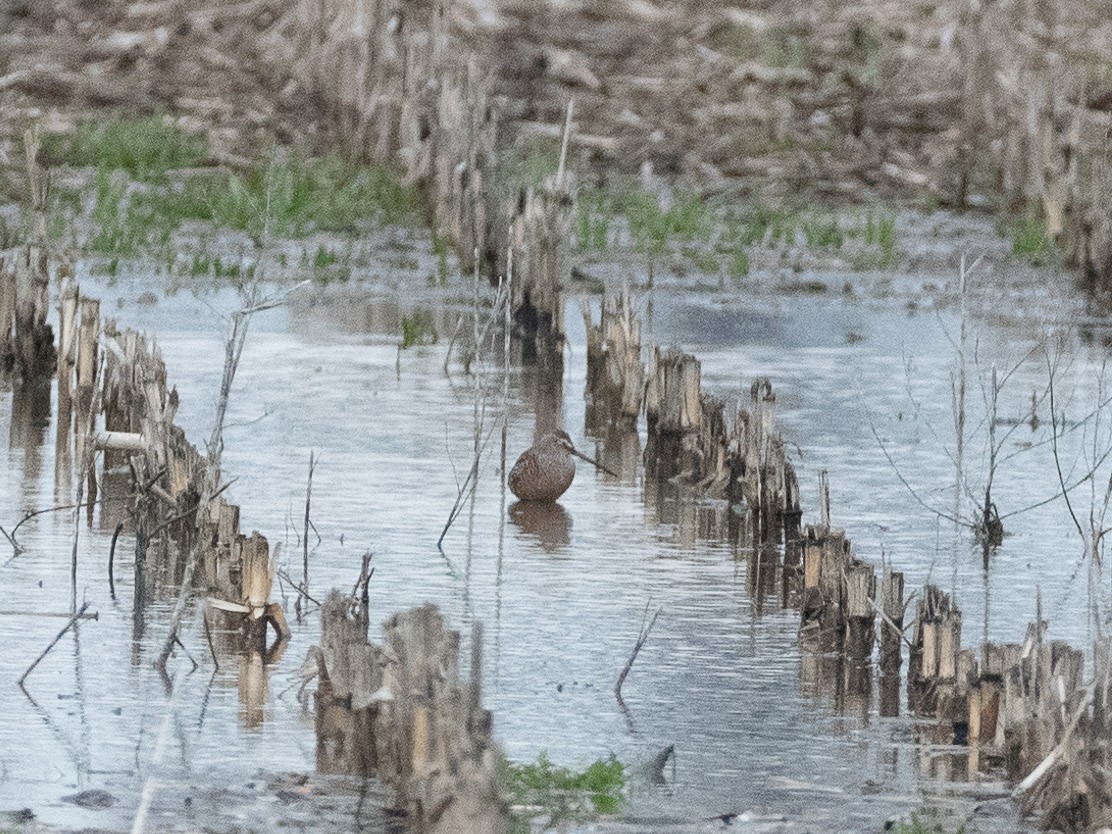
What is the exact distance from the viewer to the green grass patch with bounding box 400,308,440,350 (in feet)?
51.5

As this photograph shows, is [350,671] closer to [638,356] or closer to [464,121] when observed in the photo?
[638,356]

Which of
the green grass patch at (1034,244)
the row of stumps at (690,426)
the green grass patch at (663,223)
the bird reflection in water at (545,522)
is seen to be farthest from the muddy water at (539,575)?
the green grass patch at (1034,244)

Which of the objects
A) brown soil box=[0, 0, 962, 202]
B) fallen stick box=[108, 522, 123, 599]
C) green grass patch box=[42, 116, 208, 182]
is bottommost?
fallen stick box=[108, 522, 123, 599]

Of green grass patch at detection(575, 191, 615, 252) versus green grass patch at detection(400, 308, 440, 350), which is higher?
green grass patch at detection(575, 191, 615, 252)

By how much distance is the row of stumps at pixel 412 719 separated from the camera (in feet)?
20.2

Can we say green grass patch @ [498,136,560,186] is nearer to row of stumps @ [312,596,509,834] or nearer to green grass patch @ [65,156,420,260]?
green grass patch @ [65,156,420,260]

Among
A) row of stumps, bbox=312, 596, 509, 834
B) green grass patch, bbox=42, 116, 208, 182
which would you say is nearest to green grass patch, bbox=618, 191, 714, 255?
green grass patch, bbox=42, 116, 208, 182

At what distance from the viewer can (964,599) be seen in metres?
9.71

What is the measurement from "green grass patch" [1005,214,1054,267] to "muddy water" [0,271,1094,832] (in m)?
3.16

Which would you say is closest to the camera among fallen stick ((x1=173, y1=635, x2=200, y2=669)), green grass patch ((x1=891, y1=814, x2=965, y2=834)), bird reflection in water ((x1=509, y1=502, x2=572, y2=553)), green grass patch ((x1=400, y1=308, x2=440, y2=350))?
green grass patch ((x1=891, y1=814, x2=965, y2=834))

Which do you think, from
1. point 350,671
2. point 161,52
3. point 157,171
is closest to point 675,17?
point 161,52

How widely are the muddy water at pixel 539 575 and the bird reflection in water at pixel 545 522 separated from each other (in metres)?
0.02

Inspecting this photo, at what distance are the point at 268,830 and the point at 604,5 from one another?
67.0 ft

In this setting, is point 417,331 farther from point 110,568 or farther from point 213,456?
point 213,456
